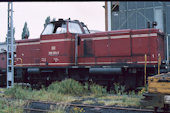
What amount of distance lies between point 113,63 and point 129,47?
3.28 ft

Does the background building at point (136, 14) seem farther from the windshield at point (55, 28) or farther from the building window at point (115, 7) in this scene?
the windshield at point (55, 28)

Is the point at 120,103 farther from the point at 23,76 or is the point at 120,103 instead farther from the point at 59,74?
the point at 23,76

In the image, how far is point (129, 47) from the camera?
949cm

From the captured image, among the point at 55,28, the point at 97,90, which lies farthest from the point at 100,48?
the point at 55,28

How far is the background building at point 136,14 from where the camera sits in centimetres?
2016

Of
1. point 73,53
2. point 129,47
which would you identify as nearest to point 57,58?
point 73,53

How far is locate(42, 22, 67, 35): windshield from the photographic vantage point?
1060 cm

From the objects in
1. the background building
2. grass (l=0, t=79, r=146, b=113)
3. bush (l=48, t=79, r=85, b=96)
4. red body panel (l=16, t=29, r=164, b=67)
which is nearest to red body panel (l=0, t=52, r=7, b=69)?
red body panel (l=16, t=29, r=164, b=67)

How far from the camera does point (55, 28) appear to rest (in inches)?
430

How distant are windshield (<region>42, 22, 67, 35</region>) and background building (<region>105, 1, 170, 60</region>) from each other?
11.8 metres

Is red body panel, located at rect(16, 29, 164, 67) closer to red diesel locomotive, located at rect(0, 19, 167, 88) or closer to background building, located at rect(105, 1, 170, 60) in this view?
red diesel locomotive, located at rect(0, 19, 167, 88)

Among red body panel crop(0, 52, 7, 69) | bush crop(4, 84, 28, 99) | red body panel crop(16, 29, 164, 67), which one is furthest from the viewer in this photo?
red body panel crop(0, 52, 7, 69)

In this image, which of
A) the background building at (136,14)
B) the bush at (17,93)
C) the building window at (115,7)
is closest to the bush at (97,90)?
the bush at (17,93)

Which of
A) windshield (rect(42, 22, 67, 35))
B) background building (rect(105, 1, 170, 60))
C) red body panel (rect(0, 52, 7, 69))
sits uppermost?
background building (rect(105, 1, 170, 60))
